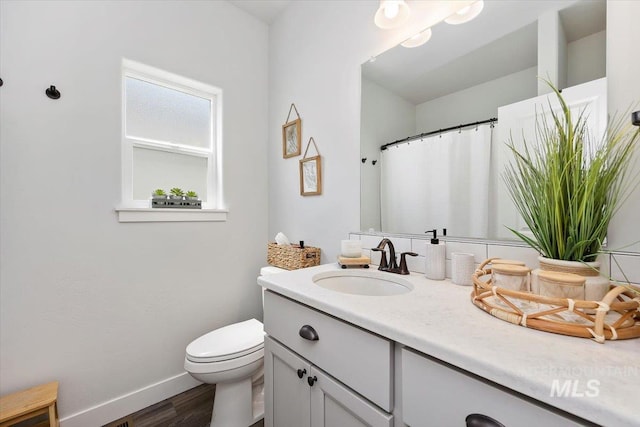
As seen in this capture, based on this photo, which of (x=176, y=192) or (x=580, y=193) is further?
(x=176, y=192)

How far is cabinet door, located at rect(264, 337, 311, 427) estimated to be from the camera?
0.89 m

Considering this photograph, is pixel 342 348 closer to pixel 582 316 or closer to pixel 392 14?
pixel 582 316

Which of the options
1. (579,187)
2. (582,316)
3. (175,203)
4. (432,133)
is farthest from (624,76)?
(175,203)

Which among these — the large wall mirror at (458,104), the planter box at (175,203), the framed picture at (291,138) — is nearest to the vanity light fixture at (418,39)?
the large wall mirror at (458,104)

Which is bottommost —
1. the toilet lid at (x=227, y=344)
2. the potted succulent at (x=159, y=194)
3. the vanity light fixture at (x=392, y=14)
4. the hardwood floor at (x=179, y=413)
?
the hardwood floor at (x=179, y=413)

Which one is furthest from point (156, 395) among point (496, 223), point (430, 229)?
point (496, 223)

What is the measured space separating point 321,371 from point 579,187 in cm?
88

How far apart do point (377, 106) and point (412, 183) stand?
46 cm

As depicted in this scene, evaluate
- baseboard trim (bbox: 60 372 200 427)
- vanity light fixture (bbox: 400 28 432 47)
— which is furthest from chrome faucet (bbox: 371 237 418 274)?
baseboard trim (bbox: 60 372 200 427)

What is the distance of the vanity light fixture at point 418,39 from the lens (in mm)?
1214

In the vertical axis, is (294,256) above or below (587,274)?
below

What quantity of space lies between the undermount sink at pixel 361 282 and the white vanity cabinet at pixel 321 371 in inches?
9.3

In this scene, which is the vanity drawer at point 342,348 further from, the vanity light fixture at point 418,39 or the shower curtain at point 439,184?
the vanity light fixture at point 418,39

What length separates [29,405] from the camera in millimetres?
1153
